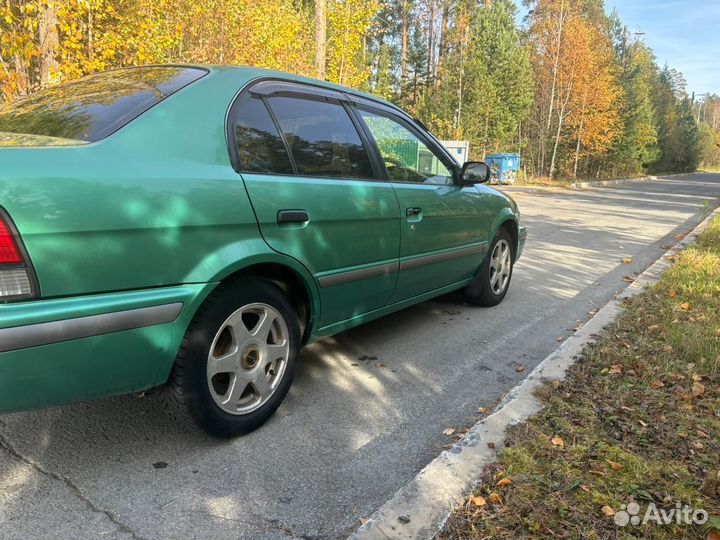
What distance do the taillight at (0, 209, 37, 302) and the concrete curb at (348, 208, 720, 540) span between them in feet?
4.56

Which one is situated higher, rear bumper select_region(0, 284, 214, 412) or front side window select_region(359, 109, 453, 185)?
front side window select_region(359, 109, 453, 185)

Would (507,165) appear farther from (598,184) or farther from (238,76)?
(238,76)

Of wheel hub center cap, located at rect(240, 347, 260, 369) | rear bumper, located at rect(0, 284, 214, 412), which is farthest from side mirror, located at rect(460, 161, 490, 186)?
rear bumper, located at rect(0, 284, 214, 412)

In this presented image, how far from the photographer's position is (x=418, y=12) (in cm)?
3675

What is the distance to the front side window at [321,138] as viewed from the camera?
2885 millimetres

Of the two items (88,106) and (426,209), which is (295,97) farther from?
(426,209)

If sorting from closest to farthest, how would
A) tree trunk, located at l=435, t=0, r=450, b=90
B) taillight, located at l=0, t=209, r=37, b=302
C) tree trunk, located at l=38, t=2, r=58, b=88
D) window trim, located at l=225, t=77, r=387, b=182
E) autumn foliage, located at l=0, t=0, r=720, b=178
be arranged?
taillight, located at l=0, t=209, r=37, b=302 < window trim, located at l=225, t=77, r=387, b=182 < tree trunk, located at l=38, t=2, r=58, b=88 < autumn foliage, located at l=0, t=0, r=720, b=178 < tree trunk, located at l=435, t=0, r=450, b=90

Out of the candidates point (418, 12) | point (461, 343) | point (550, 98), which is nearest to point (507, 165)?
point (550, 98)

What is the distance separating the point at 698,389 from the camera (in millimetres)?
3043

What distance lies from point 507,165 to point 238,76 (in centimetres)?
2410

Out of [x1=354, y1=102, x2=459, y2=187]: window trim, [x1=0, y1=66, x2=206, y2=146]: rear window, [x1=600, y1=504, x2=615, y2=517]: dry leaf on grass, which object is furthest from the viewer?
[x1=354, y1=102, x2=459, y2=187]: window trim

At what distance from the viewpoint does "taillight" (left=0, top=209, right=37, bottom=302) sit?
1754 millimetres

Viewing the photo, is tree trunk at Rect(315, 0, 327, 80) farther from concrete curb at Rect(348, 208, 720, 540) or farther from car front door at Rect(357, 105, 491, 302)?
concrete curb at Rect(348, 208, 720, 540)

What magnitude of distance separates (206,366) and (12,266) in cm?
87
